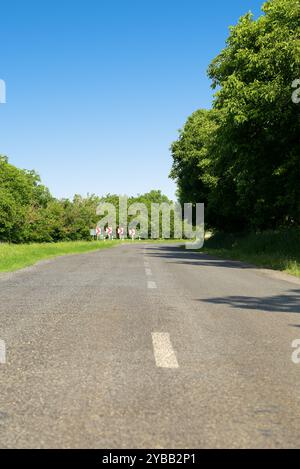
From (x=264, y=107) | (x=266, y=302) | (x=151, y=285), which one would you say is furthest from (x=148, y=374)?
(x=264, y=107)

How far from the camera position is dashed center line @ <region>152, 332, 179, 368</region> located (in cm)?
512

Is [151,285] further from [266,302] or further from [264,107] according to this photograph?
[264,107]

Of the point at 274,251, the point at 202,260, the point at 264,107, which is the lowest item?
the point at 202,260

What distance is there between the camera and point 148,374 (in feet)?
15.6

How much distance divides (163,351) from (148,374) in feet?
2.97

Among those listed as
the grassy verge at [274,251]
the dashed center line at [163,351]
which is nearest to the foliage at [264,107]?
the grassy verge at [274,251]

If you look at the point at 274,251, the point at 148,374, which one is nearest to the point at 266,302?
the point at 148,374

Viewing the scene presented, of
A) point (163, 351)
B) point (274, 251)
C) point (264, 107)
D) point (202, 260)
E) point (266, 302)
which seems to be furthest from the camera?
point (274, 251)

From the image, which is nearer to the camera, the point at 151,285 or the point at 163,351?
the point at 163,351

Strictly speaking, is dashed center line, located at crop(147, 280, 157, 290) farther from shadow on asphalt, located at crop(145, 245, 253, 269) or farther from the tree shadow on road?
shadow on asphalt, located at crop(145, 245, 253, 269)

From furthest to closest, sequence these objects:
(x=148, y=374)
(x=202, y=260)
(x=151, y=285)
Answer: (x=202, y=260) → (x=151, y=285) → (x=148, y=374)

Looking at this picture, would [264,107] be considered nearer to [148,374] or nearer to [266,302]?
[266,302]

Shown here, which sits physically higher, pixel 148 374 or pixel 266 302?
pixel 148 374

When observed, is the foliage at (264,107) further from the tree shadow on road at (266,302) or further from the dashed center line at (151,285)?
the tree shadow on road at (266,302)
